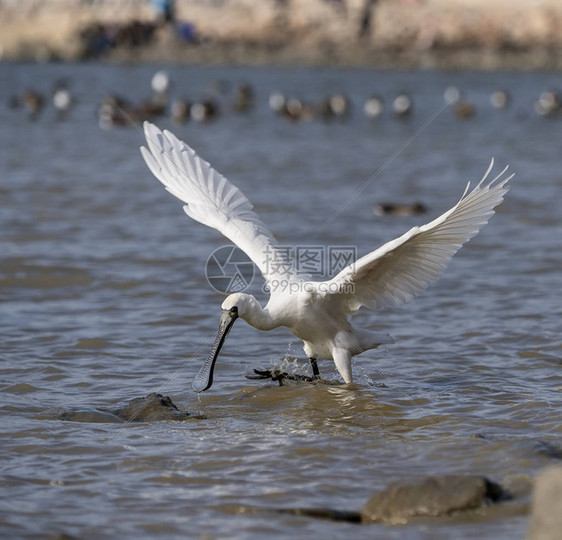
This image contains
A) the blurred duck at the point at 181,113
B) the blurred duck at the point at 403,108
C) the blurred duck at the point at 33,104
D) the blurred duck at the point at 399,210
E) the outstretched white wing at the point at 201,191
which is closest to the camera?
the outstretched white wing at the point at 201,191

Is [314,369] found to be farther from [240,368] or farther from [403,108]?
[403,108]

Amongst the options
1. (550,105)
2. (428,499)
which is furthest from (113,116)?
(428,499)

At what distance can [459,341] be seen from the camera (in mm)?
9352

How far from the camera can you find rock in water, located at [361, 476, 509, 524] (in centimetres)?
527

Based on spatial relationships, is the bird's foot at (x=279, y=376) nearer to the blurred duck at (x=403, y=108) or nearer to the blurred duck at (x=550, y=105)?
the blurred duck at (x=403, y=108)

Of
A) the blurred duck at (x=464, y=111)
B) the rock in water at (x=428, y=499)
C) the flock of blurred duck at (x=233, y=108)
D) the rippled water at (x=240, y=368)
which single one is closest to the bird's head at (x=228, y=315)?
the rippled water at (x=240, y=368)

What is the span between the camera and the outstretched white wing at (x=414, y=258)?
23.6 feet

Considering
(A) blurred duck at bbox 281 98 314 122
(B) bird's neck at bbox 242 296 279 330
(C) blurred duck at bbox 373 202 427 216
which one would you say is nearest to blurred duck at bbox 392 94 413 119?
(A) blurred duck at bbox 281 98 314 122

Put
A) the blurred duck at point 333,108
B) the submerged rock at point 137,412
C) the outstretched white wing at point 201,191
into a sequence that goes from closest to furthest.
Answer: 1. the submerged rock at point 137,412
2. the outstretched white wing at point 201,191
3. the blurred duck at point 333,108

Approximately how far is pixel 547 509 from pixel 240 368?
14.7 ft

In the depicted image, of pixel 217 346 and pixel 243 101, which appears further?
pixel 243 101

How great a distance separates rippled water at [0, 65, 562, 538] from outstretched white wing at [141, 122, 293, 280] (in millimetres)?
1098

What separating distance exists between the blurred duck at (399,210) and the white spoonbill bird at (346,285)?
735 centimetres

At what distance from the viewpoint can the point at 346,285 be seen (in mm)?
7625
